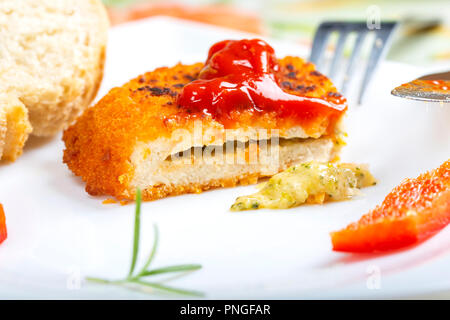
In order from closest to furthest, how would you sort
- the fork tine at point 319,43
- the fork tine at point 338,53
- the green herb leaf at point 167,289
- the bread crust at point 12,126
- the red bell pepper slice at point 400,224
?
the green herb leaf at point 167,289
the red bell pepper slice at point 400,224
the bread crust at point 12,126
the fork tine at point 338,53
the fork tine at point 319,43

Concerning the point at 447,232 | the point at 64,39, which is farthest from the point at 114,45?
the point at 447,232

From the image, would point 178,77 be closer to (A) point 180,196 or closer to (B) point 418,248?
(A) point 180,196

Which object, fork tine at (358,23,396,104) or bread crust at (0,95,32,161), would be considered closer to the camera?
bread crust at (0,95,32,161)

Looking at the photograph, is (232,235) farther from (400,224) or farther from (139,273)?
(400,224)

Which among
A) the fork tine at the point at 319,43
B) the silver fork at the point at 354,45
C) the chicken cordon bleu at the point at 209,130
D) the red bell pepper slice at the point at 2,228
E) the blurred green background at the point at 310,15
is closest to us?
the red bell pepper slice at the point at 2,228

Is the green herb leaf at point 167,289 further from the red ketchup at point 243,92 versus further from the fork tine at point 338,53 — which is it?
the fork tine at point 338,53

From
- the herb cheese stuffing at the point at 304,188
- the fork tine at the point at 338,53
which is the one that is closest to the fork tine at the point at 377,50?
the fork tine at the point at 338,53

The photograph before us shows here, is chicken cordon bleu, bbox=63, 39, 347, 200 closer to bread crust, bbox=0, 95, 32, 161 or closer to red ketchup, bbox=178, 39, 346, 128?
red ketchup, bbox=178, 39, 346, 128

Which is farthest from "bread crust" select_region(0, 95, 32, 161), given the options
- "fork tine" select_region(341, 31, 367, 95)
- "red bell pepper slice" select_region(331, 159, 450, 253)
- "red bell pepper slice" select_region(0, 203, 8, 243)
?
"fork tine" select_region(341, 31, 367, 95)
